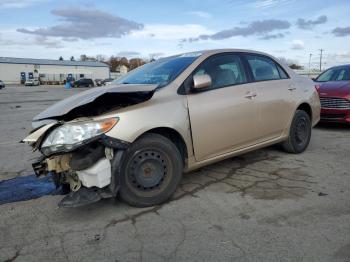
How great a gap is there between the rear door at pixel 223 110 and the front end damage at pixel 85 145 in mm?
819

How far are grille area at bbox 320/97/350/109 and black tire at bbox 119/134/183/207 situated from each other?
209 inches

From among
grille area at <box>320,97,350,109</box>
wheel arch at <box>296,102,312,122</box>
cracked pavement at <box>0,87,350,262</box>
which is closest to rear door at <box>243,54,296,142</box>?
wheel arch at <box>296,102,312,122</box>

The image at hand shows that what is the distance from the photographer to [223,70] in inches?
175

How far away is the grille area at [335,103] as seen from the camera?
754cm

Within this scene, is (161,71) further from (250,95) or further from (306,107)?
(306,107)

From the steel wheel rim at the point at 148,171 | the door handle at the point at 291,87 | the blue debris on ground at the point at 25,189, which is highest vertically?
the door handle at the point at 291,87

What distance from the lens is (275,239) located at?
293 centimetres

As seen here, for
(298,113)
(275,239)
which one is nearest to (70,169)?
(275,239)

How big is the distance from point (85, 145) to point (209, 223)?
1392 millimetres

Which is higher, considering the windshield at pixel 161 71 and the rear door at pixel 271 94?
the windshield at pixel 161 71

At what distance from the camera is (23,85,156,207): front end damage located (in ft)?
10.5

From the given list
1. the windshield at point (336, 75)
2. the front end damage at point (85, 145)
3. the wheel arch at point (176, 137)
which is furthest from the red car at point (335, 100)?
the front end damage at point (85, 145)

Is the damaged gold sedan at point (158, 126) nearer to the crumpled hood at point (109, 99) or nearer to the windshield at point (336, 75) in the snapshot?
the crumpled hood at point (109, 99)

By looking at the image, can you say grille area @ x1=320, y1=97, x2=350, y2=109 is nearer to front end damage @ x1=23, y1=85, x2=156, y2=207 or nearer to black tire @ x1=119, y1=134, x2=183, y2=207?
black tire @ x1=119, y1=134, x2=183, y2=207
